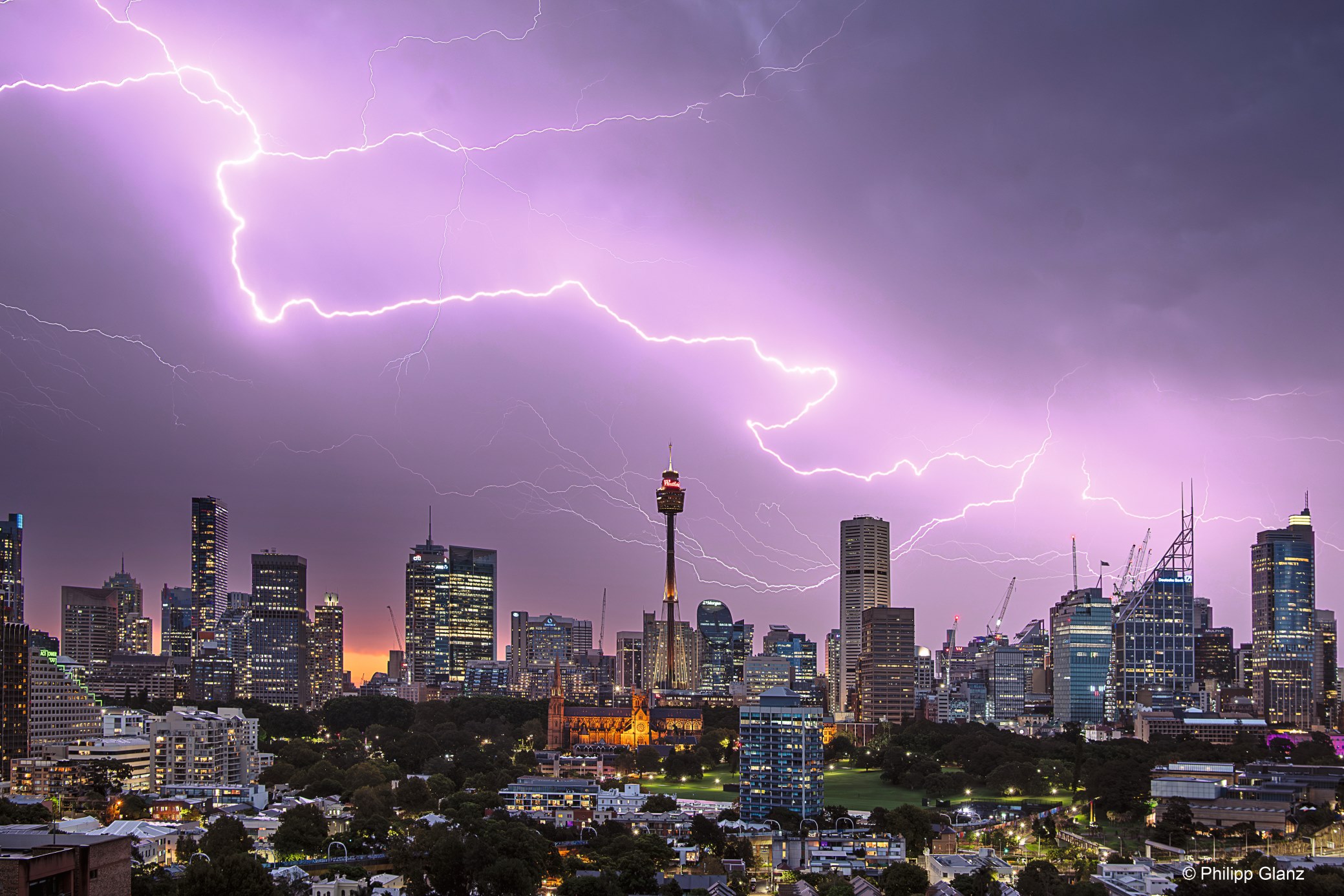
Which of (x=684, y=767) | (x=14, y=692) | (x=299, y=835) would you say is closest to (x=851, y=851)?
(x=299, y=835)

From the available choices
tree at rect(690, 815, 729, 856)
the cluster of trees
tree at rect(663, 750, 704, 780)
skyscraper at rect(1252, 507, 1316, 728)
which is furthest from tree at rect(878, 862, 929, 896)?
skyscraper at rect(1252, 507, 1316, 728)

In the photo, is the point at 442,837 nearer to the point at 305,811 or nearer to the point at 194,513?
the point at 305,811

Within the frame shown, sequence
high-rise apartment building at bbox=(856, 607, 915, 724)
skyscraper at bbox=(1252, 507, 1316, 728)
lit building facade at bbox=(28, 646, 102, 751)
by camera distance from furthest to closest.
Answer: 1. skyscraper at bbox=(1252, 507, 1316, 728)
2. high-rise apartment building at bbox=(856, 607, 915, 724)
3. lit building facade at bbox=(28, 646, 102, 751)

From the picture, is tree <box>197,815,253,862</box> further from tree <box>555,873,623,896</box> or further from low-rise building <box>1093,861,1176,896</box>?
low-rise building <box>1093,861,1176,896</box>

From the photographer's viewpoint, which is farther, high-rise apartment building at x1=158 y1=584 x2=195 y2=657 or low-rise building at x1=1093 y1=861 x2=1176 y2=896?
high-rise apartment building at x1=158 y1=584 x2=195 y2=657

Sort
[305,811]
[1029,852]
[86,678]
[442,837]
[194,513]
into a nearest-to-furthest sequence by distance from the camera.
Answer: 1. [442,837]
2. [305,811]
3. [1029,852]
4. [86,678]
5. [194,513]

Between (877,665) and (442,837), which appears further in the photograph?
(877,665)

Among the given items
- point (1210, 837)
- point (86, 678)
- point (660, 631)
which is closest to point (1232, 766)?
point (1210, 837)
